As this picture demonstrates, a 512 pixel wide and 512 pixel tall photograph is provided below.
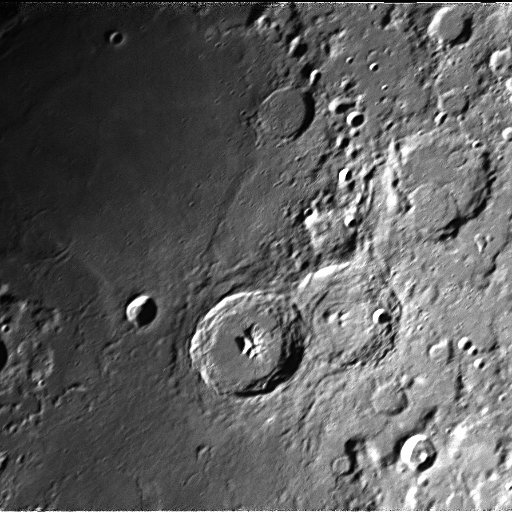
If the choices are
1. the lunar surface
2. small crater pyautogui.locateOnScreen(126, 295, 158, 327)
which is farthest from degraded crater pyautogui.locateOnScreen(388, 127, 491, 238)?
small crater pyautogui.locateOnScreen(126, 295, 158, 327)

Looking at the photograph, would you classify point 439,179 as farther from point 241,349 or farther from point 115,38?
point 115,38

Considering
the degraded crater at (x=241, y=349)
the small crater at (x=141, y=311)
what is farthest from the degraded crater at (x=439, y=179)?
the small crater at (x=141, y=311)

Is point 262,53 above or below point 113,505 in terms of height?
Answer: above

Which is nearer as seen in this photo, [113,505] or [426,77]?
[113,505]

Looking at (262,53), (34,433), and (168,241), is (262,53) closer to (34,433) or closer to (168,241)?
(168,241)

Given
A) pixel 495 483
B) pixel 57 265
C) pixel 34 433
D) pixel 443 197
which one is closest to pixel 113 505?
pixel 34 433
